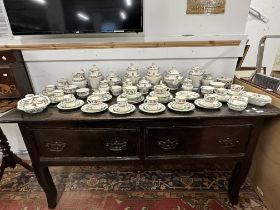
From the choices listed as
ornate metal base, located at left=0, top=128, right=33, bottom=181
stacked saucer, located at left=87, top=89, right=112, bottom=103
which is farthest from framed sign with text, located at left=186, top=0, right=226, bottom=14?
ornate metal base, located at left=0, top=128, right=33, bottom=181

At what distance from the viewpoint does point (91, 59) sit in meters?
1.44

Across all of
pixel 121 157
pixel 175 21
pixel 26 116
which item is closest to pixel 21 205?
pixel 26 116

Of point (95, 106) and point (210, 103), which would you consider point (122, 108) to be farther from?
point (210, 103)

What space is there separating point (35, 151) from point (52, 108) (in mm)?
258

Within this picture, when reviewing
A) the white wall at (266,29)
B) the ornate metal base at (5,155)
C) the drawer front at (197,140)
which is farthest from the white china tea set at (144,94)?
the white wall at (266,29)

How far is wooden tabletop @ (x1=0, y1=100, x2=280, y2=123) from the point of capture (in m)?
0.95

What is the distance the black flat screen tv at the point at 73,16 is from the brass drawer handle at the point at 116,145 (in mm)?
767

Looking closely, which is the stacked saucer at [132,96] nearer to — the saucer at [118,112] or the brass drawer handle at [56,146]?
the saucer at [118,112]

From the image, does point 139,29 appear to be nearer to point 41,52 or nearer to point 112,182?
point 41,52

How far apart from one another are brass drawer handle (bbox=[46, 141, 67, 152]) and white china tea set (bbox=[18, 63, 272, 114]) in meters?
0.20

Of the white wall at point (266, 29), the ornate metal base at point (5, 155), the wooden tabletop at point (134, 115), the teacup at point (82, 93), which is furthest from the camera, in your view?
the white wall at point (266, 29)

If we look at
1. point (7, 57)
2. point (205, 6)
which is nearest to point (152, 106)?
point (205, 6)

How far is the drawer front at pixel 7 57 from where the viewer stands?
52.7 inches

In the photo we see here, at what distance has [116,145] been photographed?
3.41ft
